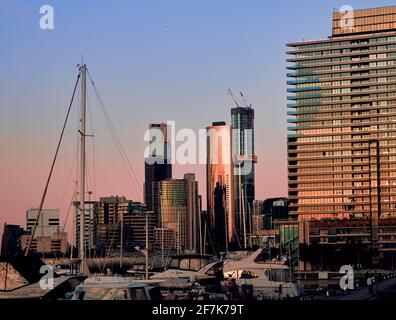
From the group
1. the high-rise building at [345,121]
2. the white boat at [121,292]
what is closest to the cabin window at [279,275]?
the white boat at [121,292]

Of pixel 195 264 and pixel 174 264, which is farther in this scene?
pixel 174 264

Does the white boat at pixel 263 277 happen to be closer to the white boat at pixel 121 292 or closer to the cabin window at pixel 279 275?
the cabin window at pixel 279 275

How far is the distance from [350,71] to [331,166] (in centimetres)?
1989

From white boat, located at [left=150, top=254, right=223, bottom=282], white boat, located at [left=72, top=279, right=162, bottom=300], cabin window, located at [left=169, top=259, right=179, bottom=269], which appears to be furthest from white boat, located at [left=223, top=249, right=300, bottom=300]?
white boat, located at [left=72, top=279, right=162, bottom=300]

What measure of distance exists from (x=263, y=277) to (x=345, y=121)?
410 ft

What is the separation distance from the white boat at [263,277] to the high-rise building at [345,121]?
110913mm

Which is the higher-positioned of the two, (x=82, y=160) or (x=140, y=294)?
(x=82, y=160)

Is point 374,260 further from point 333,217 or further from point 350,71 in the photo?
point 350,71

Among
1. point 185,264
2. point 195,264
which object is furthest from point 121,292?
point 195,264

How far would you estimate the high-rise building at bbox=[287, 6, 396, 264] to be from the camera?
175 metres

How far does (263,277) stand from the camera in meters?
60.3

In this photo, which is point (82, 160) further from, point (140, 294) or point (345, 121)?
point (345, 121)

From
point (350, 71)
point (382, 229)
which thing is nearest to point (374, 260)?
point (382, 229)
